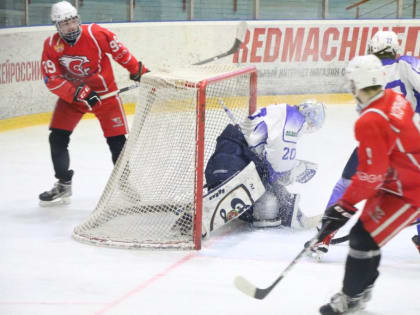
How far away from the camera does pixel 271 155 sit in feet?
14.2

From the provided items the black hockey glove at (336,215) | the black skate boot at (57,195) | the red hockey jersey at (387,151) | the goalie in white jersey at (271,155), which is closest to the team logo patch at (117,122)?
the black skate boot at (57,195)

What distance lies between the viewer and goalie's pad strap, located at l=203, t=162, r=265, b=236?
4.15 metres

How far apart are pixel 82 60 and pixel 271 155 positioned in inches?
49.4

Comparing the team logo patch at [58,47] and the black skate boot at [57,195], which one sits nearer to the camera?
the team logo patch at [58,47]

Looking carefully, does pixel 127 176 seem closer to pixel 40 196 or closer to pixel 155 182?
pixel 155 182

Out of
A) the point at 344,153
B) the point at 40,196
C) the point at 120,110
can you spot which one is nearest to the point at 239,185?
the point at 120,110

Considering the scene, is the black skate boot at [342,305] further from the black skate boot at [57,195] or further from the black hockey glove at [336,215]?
the black skate boot at [57,195]

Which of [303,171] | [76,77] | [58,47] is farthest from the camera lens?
[76,77]

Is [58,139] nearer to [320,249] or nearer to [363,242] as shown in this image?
[320,249]

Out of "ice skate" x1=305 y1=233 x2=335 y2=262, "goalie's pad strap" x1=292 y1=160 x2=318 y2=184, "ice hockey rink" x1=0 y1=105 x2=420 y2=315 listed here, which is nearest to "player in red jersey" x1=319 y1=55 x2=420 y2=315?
"ice hockey rink" x1=0 y1=105 x2=420 y2=315

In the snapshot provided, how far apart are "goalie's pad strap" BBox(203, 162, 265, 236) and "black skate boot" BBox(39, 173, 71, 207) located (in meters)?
1.19

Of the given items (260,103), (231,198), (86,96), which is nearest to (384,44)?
(231,198)

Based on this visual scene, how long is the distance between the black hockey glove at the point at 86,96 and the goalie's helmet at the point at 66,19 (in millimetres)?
310

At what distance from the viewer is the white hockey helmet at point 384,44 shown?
387 cm
